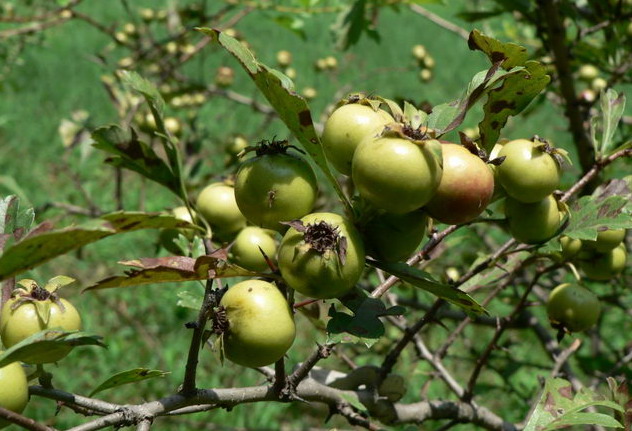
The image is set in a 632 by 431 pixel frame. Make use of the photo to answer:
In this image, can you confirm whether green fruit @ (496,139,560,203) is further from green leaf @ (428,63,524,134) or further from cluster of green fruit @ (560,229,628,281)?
cluster of green fruit @ (560,229,628,281)

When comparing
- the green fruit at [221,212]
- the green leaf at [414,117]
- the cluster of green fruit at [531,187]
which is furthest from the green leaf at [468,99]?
the green fruit at [221,212]

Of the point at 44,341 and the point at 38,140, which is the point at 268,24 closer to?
the point at 38,140

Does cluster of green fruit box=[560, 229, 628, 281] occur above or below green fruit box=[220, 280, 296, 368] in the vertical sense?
below

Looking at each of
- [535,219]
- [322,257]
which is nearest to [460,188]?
[322,257]

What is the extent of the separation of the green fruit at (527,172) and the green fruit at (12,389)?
82 cm

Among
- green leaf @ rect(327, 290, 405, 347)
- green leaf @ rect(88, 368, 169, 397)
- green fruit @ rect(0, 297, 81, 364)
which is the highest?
green leaf @ rect(327, 290, 405, 347)

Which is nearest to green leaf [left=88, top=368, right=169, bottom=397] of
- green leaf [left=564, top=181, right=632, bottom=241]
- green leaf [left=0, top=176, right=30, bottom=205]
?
green leaf [left=564, top=181, right=632, bottom=241]

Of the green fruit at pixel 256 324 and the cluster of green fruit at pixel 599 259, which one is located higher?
the green fruit at pixel 256 324

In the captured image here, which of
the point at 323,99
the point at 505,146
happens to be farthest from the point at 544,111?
the point at 505,146

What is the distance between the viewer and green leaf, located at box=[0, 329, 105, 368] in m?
0.90

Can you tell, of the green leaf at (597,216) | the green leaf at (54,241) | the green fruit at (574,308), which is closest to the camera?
the green leaf at (54,241)

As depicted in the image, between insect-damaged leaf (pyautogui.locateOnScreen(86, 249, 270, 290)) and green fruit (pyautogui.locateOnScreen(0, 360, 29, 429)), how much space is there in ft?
0.73

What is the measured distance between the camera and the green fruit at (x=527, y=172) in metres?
1.17

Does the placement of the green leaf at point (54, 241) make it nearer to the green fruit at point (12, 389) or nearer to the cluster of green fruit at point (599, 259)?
the green fruit at point (12, 389)
